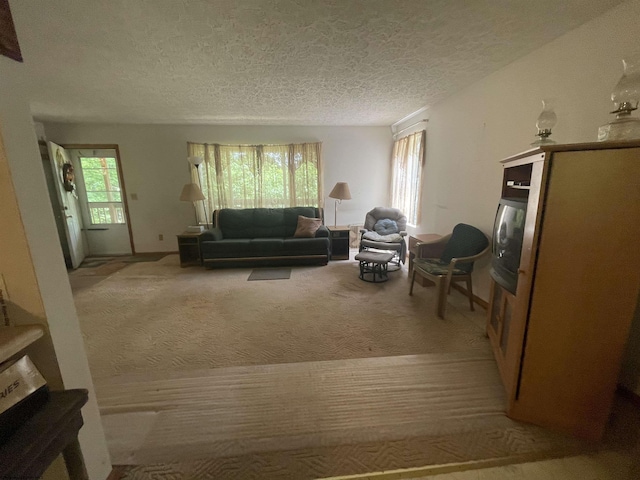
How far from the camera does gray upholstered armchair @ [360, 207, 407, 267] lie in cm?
406

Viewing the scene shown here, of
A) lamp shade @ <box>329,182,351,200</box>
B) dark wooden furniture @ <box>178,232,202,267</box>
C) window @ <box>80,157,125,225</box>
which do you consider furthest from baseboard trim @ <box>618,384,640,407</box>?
window @ <box>80,157,125,225</box>

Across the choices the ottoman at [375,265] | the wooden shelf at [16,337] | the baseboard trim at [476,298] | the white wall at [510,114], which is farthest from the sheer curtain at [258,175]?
the wooden shelf at [16,337]

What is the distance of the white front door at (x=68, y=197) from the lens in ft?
13.7

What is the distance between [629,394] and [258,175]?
5.26m

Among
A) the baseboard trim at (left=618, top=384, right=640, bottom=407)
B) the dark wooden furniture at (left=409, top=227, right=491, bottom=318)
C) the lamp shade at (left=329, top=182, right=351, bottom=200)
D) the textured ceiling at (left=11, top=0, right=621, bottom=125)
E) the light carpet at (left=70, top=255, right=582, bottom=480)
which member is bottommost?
the light carpet at (left=70, top=255, right=582, bottom=480)

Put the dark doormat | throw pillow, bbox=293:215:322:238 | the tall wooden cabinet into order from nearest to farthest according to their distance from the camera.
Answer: the tall wooden cabinet
the dark doormat
throw pillow, bbox=293:215:322:238

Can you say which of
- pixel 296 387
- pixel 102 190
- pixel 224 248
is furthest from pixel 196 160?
pixel 296 387

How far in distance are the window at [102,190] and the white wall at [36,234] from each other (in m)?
5.06

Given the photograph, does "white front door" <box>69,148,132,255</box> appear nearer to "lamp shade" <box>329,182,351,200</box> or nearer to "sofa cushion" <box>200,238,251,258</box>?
"sofa cushion" <box>200,238,251,258</box>

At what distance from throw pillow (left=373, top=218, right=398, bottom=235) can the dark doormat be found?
1.70 meters

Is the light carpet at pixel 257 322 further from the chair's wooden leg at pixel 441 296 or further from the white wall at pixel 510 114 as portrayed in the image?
the white wall at pixel 510 114

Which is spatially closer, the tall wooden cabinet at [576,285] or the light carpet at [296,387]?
the tall wooden cabinet at [576,285]

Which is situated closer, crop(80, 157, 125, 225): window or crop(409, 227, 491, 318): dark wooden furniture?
crop(409, 227, 491, 318): dark wooden furniture

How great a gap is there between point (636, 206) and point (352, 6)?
1786 mm
